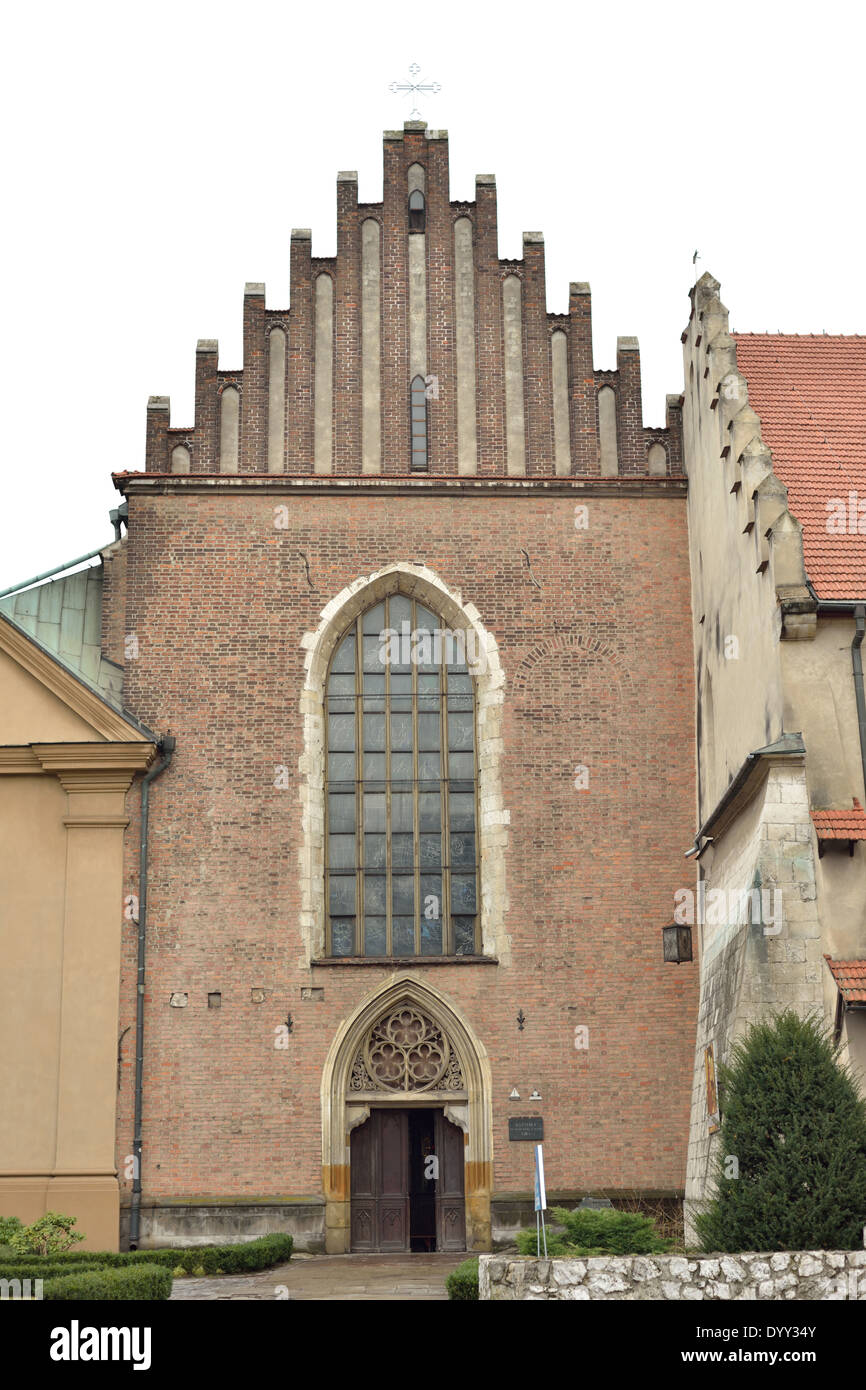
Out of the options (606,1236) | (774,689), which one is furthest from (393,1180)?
(774,689)

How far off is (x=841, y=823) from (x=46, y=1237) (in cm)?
910

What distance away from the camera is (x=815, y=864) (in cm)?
1683

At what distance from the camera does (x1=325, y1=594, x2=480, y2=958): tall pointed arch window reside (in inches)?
859

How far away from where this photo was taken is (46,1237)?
58.4ft

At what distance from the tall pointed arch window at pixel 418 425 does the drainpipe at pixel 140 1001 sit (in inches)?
195

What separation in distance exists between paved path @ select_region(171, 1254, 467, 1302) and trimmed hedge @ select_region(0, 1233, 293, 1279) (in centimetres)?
14

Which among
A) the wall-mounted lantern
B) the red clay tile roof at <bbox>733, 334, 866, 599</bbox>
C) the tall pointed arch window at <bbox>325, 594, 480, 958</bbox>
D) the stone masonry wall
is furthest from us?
the tall pointed arch window at <bbox>325, 594, 480, 958</bbox>

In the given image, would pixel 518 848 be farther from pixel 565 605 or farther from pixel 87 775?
pixel 87 775

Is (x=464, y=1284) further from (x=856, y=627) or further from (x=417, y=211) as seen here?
(x=417, y=211)

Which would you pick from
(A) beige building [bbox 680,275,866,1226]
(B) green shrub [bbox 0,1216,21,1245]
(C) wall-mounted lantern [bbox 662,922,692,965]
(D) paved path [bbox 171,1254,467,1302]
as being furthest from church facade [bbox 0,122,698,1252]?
(B) green shrub [bbox 0,1216,21,1245]

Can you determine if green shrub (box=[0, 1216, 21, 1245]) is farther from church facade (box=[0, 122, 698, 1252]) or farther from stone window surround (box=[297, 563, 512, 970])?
stone window surround (box=[297, 563, 512, 970])

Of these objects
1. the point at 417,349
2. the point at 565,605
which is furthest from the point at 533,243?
the point at 565,605
